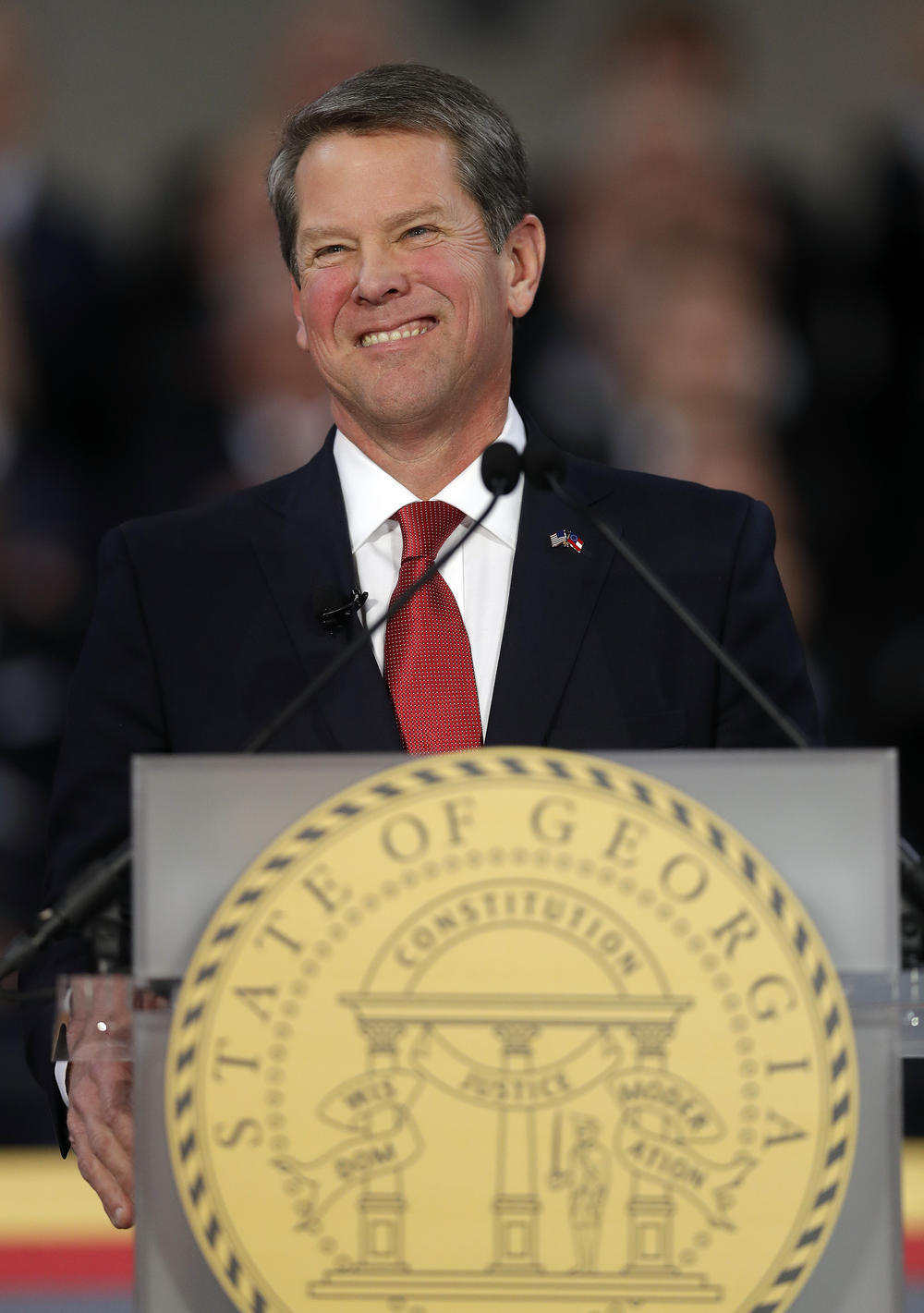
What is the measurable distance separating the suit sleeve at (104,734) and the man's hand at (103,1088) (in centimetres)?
37

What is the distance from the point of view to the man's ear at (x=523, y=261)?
1879 millimetres

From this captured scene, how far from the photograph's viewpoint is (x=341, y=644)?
62.3 inches

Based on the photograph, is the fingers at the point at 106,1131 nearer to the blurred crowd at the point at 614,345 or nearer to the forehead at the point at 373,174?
the forehead at the point at 373,174

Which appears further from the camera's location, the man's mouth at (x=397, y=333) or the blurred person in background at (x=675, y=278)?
the blurred person in background at (x=675, y=278)

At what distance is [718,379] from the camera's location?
11.8 ft

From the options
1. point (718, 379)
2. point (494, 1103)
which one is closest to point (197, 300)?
point (718, 379)

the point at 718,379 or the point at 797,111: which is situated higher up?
the point at 797,111

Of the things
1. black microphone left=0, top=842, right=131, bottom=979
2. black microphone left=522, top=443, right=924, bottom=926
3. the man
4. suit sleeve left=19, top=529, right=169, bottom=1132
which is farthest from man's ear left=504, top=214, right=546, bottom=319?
black microphone left=0, top=842, right=131, bottom=979

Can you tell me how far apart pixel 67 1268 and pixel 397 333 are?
81.4 inches

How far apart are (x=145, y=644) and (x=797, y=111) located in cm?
247

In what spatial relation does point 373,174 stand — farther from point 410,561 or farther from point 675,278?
point 675,278

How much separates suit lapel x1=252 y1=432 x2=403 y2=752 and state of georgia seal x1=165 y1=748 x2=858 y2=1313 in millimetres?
518

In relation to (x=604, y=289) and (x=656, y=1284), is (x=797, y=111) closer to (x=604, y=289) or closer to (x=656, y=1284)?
(x=604, y=289)

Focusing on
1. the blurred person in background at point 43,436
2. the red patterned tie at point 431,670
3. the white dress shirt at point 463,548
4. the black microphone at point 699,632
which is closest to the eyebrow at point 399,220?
the white dress shirt at point 463,548
